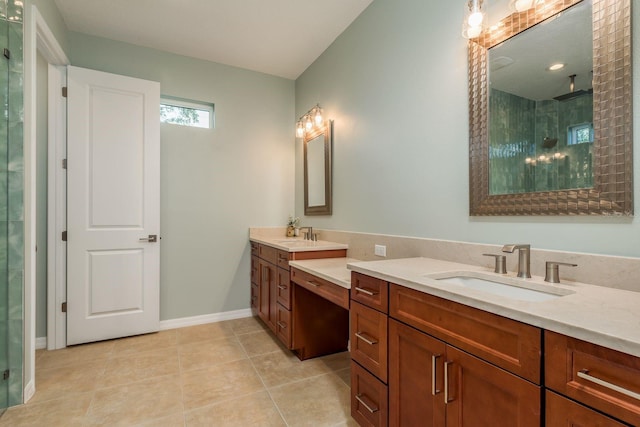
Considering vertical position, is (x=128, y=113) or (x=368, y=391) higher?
(x=128, y=113)

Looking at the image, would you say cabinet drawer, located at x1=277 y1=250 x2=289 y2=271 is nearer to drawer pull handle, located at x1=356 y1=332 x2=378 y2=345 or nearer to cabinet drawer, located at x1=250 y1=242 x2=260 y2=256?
cabinet drawer, located at x1=250 y1=242 x2=260 y2=256

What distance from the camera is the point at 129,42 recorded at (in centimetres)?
294

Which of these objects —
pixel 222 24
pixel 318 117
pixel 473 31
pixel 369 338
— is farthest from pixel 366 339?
pixel 222 24

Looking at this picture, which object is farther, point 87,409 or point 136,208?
point 136,208

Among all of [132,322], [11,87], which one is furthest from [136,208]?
[11,87]

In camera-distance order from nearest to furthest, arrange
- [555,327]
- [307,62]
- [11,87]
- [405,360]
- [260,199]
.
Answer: [555,327], [405,360], [11,87], [307,62], [260,199]

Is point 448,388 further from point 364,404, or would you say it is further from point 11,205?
point 11,205

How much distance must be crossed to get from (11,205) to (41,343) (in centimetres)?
155

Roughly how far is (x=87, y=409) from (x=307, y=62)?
137 inches

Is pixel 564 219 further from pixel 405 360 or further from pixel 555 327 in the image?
pixel 405 360

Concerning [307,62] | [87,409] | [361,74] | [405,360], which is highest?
[307,62]

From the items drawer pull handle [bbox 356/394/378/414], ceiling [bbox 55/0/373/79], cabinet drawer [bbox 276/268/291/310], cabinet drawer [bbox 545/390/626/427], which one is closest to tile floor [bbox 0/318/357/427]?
drawer pull handle [bbox 356/394/378/414]

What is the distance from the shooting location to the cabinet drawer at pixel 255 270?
126 inches

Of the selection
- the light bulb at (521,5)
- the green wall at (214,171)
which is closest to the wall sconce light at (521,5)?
the light bulb at (521,5)
